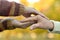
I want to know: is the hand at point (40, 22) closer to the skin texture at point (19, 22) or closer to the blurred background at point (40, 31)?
the skin texture at point (19, 22)

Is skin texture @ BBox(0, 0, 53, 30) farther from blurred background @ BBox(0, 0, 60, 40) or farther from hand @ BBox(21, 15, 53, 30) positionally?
blurred background @ BBox(0, 0, 60, 40)

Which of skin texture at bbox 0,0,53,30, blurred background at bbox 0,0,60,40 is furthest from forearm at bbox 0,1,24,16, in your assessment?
blurred background at bbox 0,0,60,40

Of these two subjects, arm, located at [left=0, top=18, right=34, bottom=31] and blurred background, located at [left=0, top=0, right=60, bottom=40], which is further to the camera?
blurred background, located at [left=0, top=0, right=60, bottom=40]

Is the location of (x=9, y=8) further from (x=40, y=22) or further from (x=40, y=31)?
(x=40, y=31)

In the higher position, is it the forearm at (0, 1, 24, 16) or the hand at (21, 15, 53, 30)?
the forearm at (0, 1, 24, 16)

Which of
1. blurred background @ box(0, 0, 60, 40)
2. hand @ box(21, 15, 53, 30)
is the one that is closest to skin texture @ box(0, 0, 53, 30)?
hand @ box(21, 15, 53, 30)

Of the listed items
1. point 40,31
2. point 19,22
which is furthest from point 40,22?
point 40,31

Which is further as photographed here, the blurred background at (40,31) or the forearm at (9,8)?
the blurred background at (40,31)

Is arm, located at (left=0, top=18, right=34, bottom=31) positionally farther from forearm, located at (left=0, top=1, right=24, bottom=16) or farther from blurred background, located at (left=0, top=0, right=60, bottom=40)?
blurred background, located at (left=0, top=0, right=60, bottom=40)

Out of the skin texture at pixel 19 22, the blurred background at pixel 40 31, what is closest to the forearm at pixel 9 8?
the skin texture at pixel 19 22

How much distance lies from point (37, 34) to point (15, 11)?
298mm

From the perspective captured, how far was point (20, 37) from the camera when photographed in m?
0.99

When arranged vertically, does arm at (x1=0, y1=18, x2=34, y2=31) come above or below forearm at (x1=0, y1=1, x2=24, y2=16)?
below

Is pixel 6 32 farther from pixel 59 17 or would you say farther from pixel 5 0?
pixel 59 17
